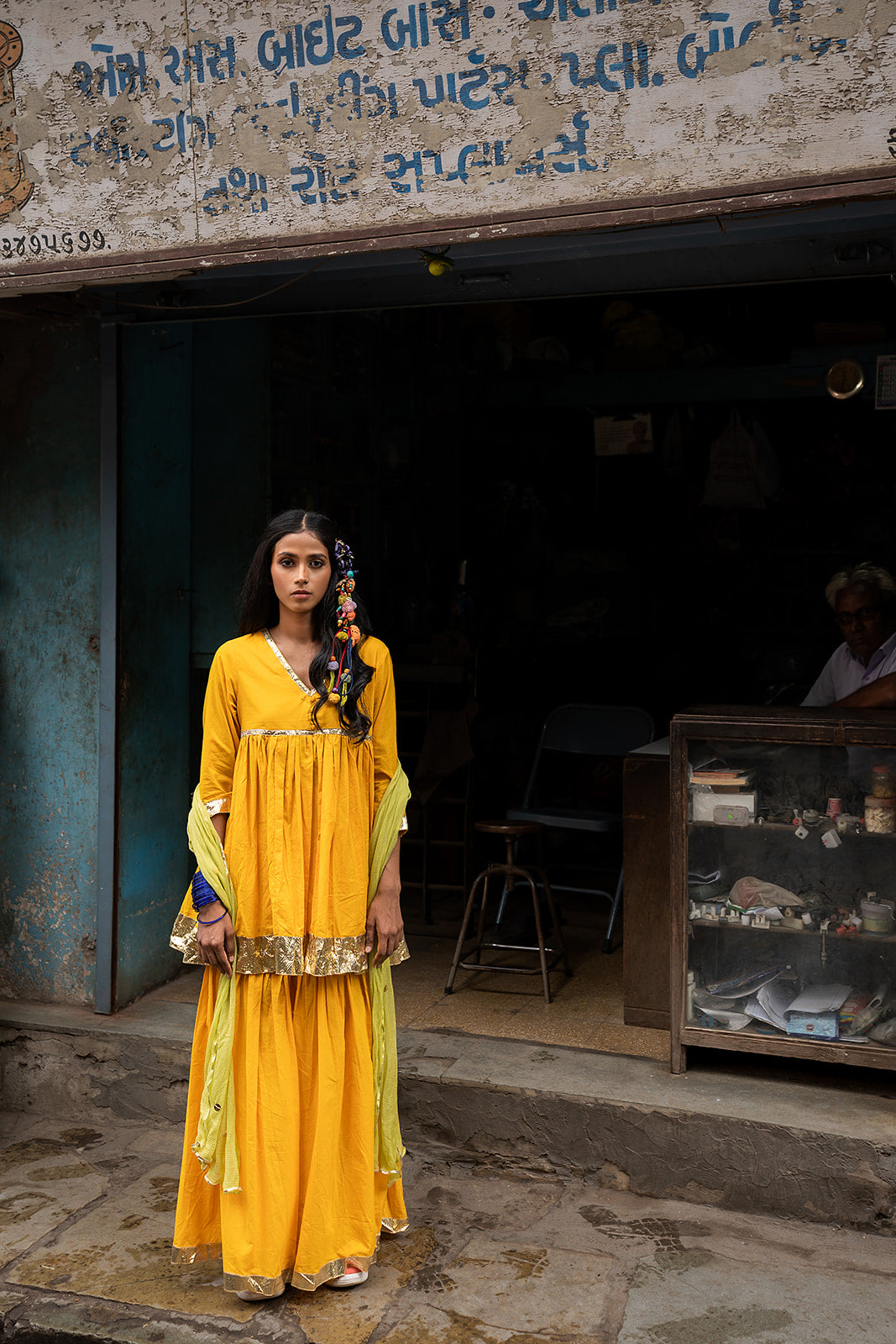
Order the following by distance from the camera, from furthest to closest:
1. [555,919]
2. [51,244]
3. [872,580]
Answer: [555,919] → [872,580] → [51,244]

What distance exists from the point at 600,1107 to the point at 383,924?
1.12 metres

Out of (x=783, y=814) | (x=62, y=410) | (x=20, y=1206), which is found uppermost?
(x=62, y=410)

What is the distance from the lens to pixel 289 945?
10.1 feet

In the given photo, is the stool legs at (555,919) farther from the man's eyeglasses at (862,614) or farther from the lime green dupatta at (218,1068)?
the lime green dupatta at (218,1068)

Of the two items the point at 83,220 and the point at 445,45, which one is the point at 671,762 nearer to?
the point at 445,45

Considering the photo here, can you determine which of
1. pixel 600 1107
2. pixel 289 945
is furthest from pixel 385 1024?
pixel 600 1107

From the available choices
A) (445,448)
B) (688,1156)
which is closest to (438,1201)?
(688,1156)

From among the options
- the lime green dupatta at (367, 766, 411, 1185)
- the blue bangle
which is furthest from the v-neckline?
the blue bangle

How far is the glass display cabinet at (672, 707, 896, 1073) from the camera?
3.81 meters

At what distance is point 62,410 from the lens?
15.1ft

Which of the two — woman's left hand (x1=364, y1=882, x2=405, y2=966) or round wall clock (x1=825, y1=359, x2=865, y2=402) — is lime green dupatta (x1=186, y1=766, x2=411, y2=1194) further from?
round wall clock (x1=825, y1=359, x2=865, y2=402)

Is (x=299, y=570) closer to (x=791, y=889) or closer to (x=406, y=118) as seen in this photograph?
(x=406, y=118)

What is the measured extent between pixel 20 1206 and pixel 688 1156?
213cm

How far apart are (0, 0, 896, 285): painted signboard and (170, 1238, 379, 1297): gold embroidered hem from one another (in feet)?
9.44
